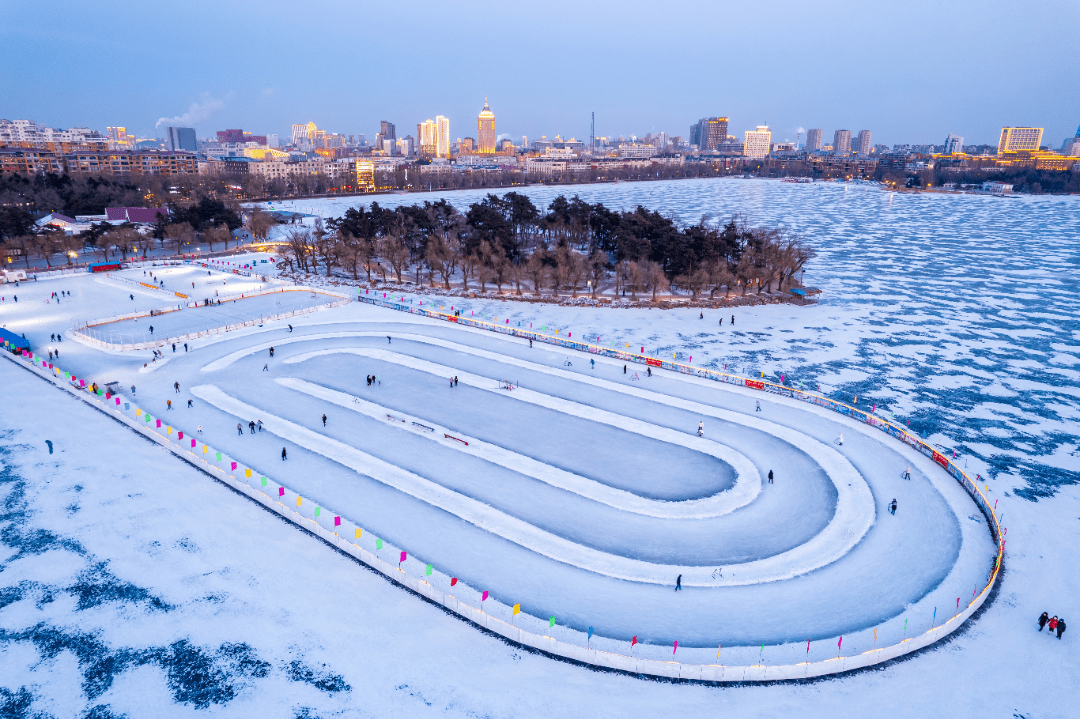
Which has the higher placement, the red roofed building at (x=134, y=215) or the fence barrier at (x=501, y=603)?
the red roofed building at (x=134, y=215)

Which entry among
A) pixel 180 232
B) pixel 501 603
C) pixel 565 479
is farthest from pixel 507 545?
pixel 180 232

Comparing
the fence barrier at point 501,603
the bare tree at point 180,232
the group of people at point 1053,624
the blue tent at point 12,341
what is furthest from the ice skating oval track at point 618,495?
the bare tree at point 180,232

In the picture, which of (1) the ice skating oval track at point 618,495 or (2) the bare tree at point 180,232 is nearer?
(1) the ice skating oval track at point 618,495

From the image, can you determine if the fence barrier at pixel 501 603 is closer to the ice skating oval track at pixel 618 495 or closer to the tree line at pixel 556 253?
the ice skating oval track at pixel 618 495

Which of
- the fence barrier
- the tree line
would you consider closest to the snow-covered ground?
the fence barrier

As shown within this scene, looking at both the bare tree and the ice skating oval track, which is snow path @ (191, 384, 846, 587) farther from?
the bare tree

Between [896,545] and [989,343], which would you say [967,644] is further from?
[989,343]
